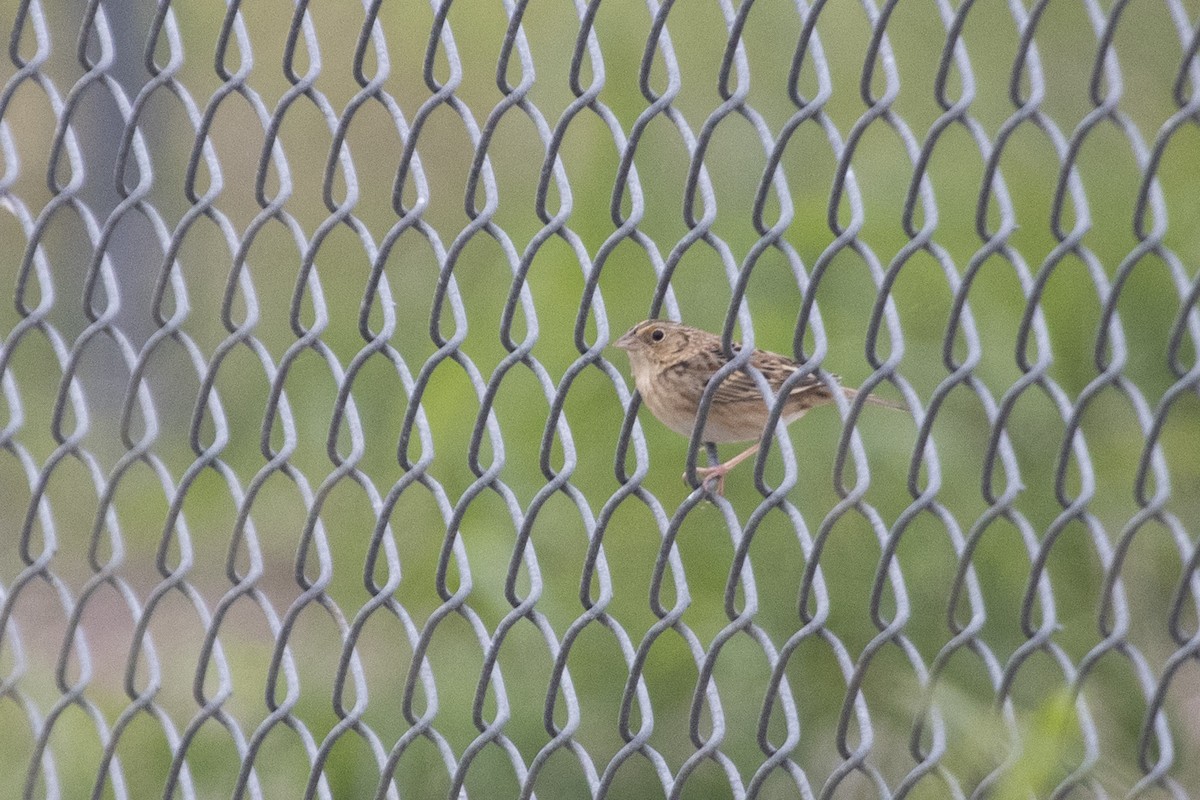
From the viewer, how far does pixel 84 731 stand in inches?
163

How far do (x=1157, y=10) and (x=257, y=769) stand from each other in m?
3.43

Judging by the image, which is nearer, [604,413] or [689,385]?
[689,385]

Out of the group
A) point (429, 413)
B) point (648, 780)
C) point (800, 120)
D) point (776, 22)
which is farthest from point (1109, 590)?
point (776, 22)

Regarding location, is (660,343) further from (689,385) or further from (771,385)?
(771,385)

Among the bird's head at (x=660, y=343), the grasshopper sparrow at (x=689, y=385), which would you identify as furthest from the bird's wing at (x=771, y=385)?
the bird's head at (x=660, y=343)

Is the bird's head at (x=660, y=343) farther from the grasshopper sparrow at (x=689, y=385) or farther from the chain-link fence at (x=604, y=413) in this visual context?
the chain-link fence at (x=604, y=413)

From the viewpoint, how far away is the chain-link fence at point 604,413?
2.29m

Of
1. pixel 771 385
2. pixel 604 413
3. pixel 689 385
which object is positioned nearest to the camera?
pixel 771 385

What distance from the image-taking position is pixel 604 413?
13.5 feet

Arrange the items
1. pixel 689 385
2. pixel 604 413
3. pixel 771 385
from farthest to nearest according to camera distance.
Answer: pixel 604 413
pixel 689 385
pixel 771 385

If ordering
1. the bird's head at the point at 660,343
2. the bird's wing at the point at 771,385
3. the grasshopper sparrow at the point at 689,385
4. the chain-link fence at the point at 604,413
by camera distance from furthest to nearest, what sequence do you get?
the bird's head at the point at 660,343
the grasshopper sparrow at the point at 689,385
the bird's wing at the point at 771,385
the chain-link fence at the point at 604,413

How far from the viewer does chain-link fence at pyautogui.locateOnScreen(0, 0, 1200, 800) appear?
7.51ft

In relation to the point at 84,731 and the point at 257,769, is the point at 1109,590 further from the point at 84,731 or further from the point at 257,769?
the point at 84,731

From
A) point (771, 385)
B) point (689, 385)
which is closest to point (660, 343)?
point (689, 385)
